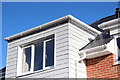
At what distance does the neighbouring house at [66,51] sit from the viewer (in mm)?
11344

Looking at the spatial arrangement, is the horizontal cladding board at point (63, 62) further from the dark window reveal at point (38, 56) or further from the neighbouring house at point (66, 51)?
the dark window reveal at point (38, 56)

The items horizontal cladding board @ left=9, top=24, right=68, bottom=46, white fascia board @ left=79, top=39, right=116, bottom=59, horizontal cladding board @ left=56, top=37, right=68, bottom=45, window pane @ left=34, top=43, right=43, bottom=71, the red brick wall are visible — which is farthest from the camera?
window pane @ left=34, top=43, right=43, bottom=71

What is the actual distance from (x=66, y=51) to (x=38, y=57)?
1.61 metres

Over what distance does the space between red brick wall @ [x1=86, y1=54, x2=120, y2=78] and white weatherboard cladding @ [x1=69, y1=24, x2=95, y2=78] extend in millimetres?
320

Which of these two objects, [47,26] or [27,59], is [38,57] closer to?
[27,59]

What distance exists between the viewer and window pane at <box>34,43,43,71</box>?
12.4 meters

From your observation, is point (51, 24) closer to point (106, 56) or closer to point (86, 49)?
point (86, 49)

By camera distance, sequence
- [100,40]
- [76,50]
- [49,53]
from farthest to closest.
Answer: [100,40] < [49,53] < [76,50]

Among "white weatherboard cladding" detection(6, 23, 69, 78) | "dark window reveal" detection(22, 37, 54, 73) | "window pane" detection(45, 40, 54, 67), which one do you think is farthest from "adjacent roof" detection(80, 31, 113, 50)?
"dark window reveal" detection(22, 37, 54, 73)

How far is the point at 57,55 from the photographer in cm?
1180

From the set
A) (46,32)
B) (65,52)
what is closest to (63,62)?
(65,52)

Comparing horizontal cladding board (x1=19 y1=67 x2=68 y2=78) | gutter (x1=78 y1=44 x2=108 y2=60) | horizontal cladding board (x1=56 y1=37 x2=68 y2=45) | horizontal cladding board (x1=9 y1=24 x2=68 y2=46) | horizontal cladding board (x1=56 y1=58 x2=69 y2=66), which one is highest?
horizontal cladding board (x1=9 y1=24 x2=68 y2=46)

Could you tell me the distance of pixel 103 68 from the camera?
1128 cm

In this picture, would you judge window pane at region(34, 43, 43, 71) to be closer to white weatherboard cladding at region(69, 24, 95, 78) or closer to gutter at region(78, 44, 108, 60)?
white weatherboard cladding at region(69, 24, 95, 78)
